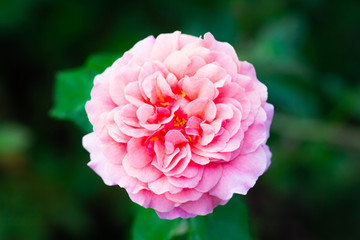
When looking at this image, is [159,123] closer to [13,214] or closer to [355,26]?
[13,214]

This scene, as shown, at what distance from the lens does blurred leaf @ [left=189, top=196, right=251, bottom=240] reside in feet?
5.80

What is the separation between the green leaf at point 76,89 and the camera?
199 centimetres

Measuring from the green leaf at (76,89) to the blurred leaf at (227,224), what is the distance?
0.69 metres

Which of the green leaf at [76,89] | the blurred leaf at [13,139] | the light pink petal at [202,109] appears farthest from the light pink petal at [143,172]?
the blurred leaf at [13,139]

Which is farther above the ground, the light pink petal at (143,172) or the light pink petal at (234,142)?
the light pink petal at (234,142)

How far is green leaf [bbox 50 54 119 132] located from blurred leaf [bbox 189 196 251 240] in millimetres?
687

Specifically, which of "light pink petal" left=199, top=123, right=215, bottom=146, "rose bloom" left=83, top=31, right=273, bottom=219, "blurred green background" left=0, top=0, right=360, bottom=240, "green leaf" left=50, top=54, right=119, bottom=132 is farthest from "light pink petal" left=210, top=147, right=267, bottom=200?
"blurred green background" left=0, top=0, right=360, bottom=240

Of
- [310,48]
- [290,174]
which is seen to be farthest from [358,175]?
[310,48]

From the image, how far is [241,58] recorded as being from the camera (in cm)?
297

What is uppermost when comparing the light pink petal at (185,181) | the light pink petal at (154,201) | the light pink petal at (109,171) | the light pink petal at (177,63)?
the light pink petal at (177,63)

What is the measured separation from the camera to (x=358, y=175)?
3357mm

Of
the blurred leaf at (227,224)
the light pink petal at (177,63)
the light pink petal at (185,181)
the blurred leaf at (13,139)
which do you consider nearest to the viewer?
the light pink petal at (185,181)

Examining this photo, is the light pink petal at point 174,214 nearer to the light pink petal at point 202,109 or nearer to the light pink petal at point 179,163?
the light pink petal at point 179,163

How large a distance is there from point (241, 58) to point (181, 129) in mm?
1549
